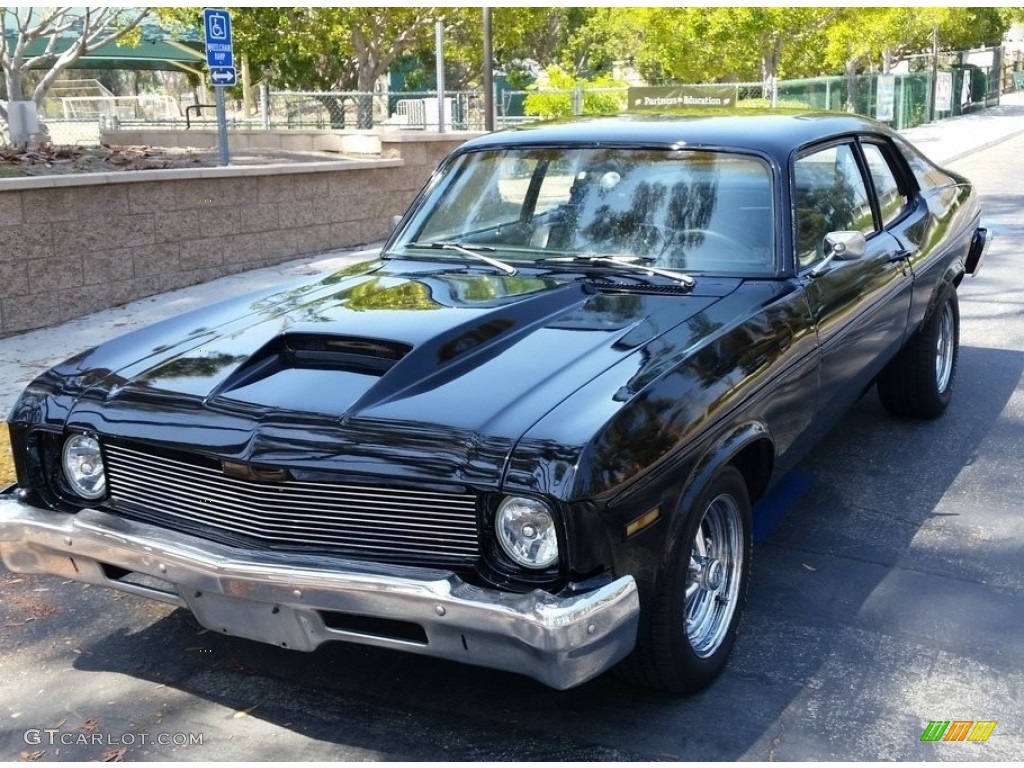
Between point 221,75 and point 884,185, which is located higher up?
A: point 221,75

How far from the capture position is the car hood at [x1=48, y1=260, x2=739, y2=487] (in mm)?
3189

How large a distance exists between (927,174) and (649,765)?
432 centimetres

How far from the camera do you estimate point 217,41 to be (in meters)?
11.4

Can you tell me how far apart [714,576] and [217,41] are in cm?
926

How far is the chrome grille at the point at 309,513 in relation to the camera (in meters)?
3.13

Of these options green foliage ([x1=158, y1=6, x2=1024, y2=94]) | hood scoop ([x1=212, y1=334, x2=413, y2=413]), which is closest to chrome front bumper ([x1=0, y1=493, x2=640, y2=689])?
hood scoop ([x1=212, y1=334, x2=413, y2=413])

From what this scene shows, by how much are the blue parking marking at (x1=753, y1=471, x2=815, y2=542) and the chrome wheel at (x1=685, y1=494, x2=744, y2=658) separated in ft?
1.18

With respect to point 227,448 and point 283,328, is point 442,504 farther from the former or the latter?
point 283,328

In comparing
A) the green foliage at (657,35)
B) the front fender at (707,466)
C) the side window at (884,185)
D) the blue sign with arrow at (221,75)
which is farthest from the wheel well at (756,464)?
the green foliage at (657,35)

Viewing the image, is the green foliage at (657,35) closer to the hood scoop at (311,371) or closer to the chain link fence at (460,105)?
the chain link fence at (460,105)

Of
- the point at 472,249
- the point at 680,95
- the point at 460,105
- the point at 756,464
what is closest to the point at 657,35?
the point at 460,105

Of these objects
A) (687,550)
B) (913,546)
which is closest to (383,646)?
(687,550)

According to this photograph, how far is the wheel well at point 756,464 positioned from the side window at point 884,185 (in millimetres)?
1971

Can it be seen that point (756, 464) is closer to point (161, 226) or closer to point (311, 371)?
point (311, 371)
